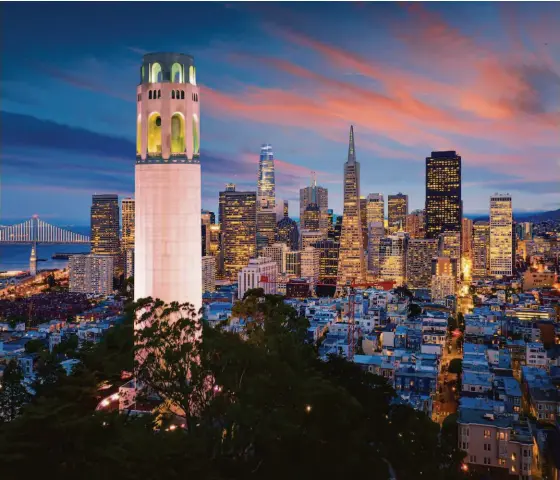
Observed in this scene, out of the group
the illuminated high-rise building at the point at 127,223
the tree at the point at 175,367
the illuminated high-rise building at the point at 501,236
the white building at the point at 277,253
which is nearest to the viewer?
the tree at the point at 175,367

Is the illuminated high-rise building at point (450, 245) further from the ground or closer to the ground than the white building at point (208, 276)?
further from the ground

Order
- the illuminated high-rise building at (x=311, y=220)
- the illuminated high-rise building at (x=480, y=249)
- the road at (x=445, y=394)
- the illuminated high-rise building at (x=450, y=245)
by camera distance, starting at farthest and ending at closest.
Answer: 1. the illuminated high-rise building at (x=311, y=220)
2. the illuminated high-rise building at (x=480, y=249)
3. the illuminated high-rise building at (x=450, y=245)
4. the road at (x=445, y=394)

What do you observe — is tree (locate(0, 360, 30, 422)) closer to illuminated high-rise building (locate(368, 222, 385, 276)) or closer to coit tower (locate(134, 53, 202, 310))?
coit tower (locate(134, 53, 202, 310))

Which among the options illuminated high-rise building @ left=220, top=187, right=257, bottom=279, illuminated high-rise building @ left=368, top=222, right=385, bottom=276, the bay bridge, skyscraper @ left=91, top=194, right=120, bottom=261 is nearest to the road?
illuminated high-rise building @ left=220, top=187, right=257, bottom=279

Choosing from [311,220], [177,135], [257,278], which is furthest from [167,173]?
[311,220]

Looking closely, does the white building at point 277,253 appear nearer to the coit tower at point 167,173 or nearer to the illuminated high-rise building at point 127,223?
the illuminated high-rise building at point 127,223

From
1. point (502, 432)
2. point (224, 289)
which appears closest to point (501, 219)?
point (224, 289)

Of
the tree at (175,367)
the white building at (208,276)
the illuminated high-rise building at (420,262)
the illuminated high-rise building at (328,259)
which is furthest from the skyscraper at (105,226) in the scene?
the tree at (175,367)
